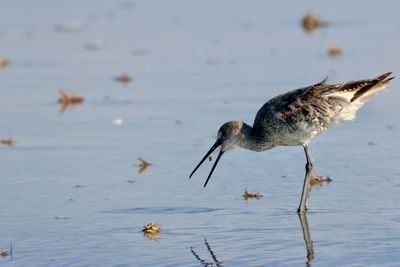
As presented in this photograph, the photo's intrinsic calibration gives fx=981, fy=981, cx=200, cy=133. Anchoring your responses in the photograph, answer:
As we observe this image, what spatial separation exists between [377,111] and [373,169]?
2190mm

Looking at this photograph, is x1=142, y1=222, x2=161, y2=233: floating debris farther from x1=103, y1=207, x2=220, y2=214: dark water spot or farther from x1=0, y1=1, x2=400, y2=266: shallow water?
x1=103, y1=207, x2=220, y2=214: dark water spot

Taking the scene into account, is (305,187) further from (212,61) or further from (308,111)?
(212,61)

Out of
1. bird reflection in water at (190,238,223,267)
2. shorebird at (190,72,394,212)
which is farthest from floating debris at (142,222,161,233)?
shorebird at (190,72,394,212)

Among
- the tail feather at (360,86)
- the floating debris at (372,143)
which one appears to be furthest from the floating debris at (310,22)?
the tail feather at (360,86)

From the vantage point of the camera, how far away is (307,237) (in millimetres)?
7359

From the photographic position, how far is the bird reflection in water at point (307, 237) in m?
6.86

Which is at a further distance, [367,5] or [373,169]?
[367,5]

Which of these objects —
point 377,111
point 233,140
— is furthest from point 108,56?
point 233,140

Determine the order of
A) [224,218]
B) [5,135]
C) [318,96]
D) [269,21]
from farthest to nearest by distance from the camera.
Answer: [269,21], [5,135], [318,96], [224,218]

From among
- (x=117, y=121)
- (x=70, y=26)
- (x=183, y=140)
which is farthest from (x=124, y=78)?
(x=70, y=26)

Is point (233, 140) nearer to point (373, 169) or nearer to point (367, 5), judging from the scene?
point (373, 169)

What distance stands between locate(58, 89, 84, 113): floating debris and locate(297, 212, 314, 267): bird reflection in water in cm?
461

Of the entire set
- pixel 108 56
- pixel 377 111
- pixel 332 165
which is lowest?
pixel 332 165

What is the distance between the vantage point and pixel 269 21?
51.8 ft
